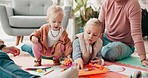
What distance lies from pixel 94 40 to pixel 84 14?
6.03 feet

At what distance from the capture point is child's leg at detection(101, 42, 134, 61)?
5.87ft

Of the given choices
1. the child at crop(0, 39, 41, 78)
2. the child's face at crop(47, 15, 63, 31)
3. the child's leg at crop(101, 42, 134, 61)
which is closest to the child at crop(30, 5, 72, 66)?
the child's face at crop(47, 15, 63, 31)

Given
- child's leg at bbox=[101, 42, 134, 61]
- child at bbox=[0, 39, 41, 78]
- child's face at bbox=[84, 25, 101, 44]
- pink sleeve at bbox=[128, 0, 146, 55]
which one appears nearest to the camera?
child at bbox=[0, 39, 41, 78]

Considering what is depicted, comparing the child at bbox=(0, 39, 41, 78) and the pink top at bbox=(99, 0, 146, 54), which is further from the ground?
the pink top at bbox=(99, 0, 146, 54)

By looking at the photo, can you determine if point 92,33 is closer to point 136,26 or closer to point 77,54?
point 77,54

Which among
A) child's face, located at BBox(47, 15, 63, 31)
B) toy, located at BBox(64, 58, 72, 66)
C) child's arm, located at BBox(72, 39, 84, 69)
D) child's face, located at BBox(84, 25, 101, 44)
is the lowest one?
toy, located at BBox(64, 58, 72, 66)

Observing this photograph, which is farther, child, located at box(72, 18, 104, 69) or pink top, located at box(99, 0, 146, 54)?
pink top, located at box(99, 0, 146, 54)

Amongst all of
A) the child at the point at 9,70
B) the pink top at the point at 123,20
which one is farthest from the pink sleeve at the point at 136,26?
the child at the point at 9,70

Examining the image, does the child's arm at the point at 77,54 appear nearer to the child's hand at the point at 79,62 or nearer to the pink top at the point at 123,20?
the child's hand at the point at 79,62

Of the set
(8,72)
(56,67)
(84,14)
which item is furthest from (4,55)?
(84,14)

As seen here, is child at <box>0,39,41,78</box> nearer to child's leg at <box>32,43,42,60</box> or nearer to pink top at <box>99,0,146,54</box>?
child's leg at <box>32,43,42,60</box>

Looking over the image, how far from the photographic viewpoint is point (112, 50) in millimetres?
1786

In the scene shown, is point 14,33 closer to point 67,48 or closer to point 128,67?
point 67,48

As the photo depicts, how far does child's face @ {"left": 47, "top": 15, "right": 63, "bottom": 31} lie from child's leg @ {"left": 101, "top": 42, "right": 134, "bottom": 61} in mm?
381
